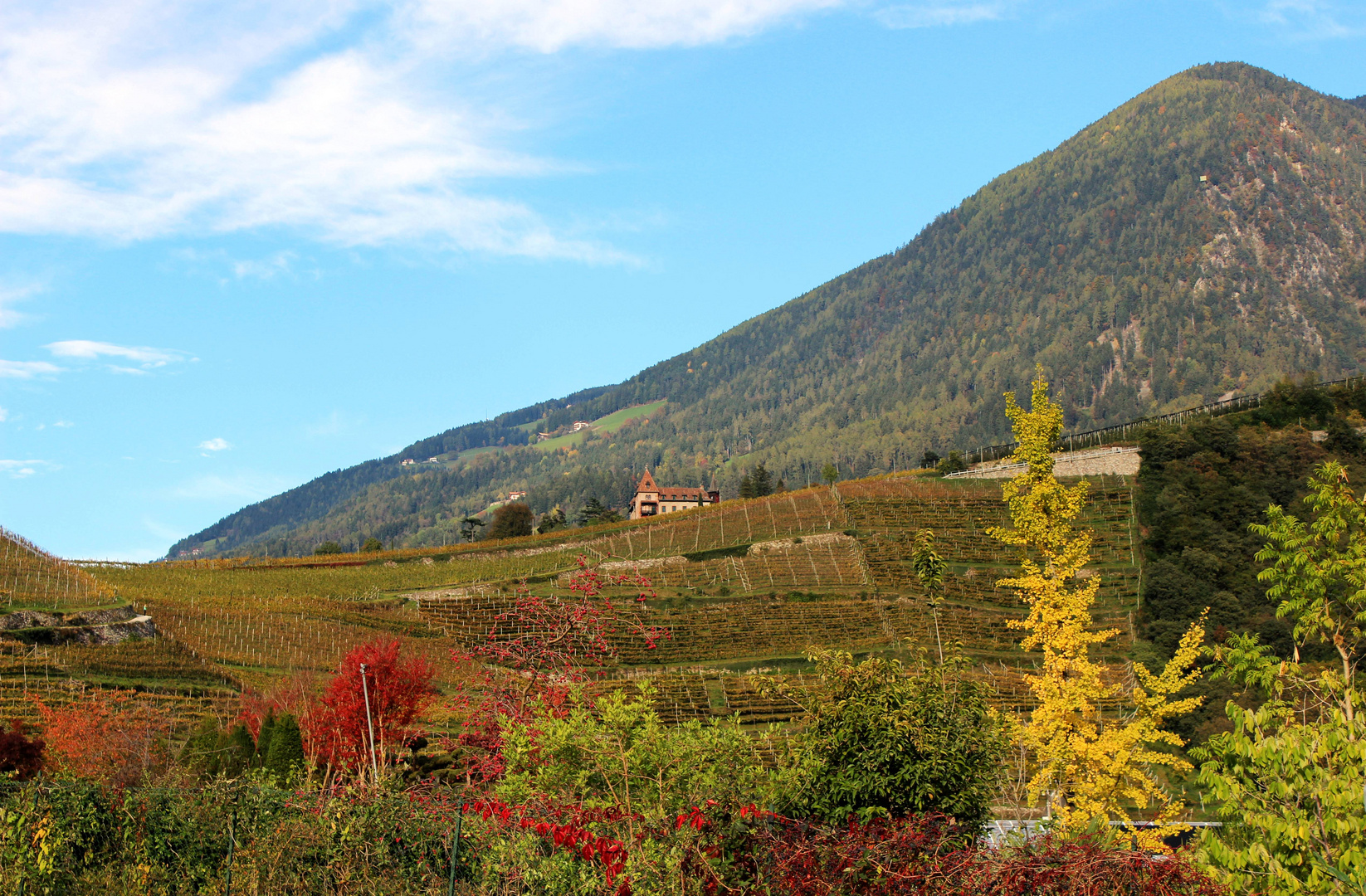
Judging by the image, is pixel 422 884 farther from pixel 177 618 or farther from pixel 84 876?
pixel 177 618

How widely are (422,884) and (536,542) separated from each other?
93.2m

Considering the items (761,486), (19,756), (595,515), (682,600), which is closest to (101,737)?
(19,756)

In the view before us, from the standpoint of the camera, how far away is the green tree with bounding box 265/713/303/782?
25.5 metres

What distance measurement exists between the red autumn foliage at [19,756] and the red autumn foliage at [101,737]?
135 centimetres

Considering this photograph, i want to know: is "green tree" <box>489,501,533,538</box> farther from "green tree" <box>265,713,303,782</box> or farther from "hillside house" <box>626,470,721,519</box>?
"green tree" <box>265,713,303,782</box>

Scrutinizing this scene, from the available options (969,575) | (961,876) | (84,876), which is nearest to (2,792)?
(84,876)

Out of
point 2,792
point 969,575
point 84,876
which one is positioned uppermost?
point 2,792

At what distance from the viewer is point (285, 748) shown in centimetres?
2577

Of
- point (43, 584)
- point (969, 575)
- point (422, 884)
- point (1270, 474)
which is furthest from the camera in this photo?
point (1270, 474)

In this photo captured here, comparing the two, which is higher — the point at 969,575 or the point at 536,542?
the point at 536,542

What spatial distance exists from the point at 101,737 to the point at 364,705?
24.8 ft

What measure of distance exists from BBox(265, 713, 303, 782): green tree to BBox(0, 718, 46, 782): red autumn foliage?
16.8 ft

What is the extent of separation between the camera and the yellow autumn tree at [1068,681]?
58.3ft

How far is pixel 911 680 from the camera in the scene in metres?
15.1
